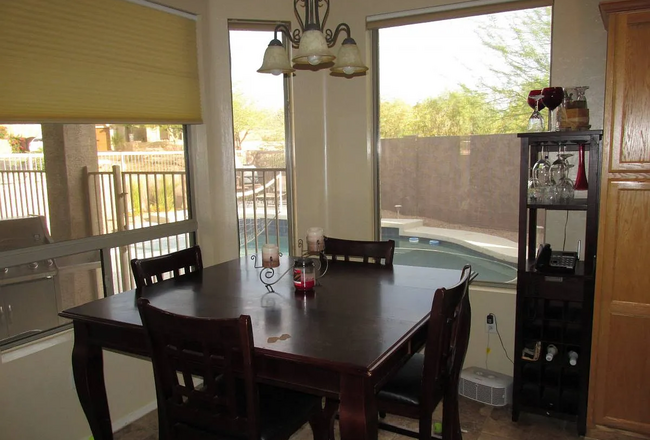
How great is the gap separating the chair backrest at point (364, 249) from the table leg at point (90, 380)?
4.17ft

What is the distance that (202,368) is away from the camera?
66.4 inches

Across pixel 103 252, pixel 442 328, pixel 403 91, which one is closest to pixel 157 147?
pixel 103 252

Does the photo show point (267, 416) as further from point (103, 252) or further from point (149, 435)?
point (103, 252)

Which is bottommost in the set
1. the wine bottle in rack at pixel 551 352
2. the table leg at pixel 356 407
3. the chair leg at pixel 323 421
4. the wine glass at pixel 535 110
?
the chair leg at pixel 323 421

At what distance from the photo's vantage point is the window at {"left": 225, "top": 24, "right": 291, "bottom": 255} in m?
3.40

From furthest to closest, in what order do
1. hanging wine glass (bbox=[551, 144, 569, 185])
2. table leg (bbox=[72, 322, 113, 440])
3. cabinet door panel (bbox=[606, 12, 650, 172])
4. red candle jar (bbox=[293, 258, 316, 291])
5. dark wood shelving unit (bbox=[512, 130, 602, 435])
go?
1. hanging wine glass (bbox=[551, 144, 569, 185])
2. dark wood shelving unit (bbox=[512, 130, 602, 435])
3. cabinet door panel (bbox=[606, 12, 650, 172])
4. red candle jar (bbox=[293, 258, 316, 291])
5. table leg (bbox=[72, 322, 113, 440])

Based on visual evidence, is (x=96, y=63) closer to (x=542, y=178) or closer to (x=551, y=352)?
(x=542, y=178)

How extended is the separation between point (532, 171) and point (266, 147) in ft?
5.68

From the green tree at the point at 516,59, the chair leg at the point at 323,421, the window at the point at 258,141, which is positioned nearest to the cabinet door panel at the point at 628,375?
the green tree at the point at 516,59

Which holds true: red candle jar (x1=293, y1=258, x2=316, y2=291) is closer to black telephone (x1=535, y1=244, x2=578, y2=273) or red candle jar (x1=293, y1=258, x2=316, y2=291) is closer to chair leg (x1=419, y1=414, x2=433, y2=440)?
chair leg (x1=419, y1=414, x2=433, y2=440)

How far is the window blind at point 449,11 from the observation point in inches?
114

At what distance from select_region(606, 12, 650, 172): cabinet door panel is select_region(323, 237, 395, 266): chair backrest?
1163 millimetres

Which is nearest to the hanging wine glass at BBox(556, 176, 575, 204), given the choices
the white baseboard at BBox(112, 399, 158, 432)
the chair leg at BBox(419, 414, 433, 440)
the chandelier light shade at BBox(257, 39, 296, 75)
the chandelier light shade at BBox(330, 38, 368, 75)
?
the chandelier light shade at BBox(330, 38, 368, 75)

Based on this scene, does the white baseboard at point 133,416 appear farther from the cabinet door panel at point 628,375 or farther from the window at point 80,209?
the cabinet door panel at point 628,375
